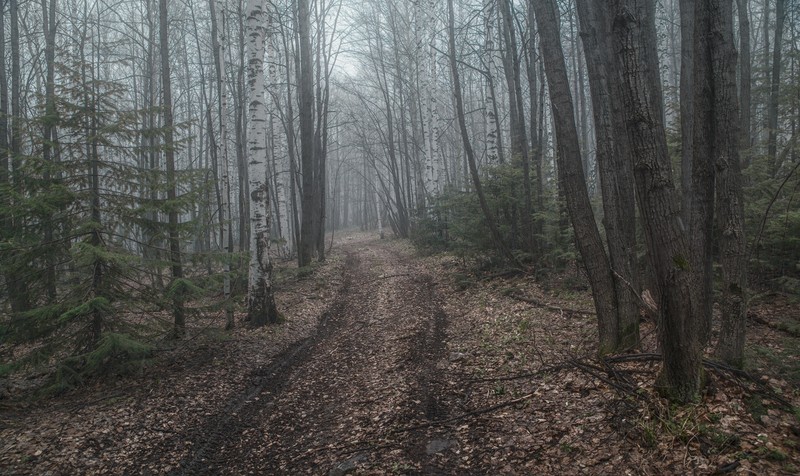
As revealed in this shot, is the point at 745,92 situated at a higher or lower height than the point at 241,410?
higher

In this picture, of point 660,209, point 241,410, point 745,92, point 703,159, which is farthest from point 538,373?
point 745,92

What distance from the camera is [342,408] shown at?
17.7 ft

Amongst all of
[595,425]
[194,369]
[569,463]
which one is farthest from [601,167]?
[194,369]

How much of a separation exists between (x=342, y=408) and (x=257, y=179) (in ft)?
18.6

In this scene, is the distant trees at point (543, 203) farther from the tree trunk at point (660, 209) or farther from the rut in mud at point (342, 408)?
the rut in mud at point (342, 408)

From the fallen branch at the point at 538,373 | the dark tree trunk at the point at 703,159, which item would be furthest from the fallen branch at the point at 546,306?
the dark tree trunk at the point at 703,159

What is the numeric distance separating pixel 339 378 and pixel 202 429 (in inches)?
76.6

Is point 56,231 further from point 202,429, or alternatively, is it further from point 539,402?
point 539,402

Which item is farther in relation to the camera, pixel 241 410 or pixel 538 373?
pixel 241 410

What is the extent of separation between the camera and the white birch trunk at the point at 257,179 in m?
9.35

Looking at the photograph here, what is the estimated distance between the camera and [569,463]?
11.9 feet

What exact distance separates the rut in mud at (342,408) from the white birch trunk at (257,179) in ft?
4.44

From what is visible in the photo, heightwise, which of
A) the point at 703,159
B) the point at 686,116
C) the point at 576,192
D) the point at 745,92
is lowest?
the point at 576,192

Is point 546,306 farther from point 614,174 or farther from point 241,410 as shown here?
point 241,410
